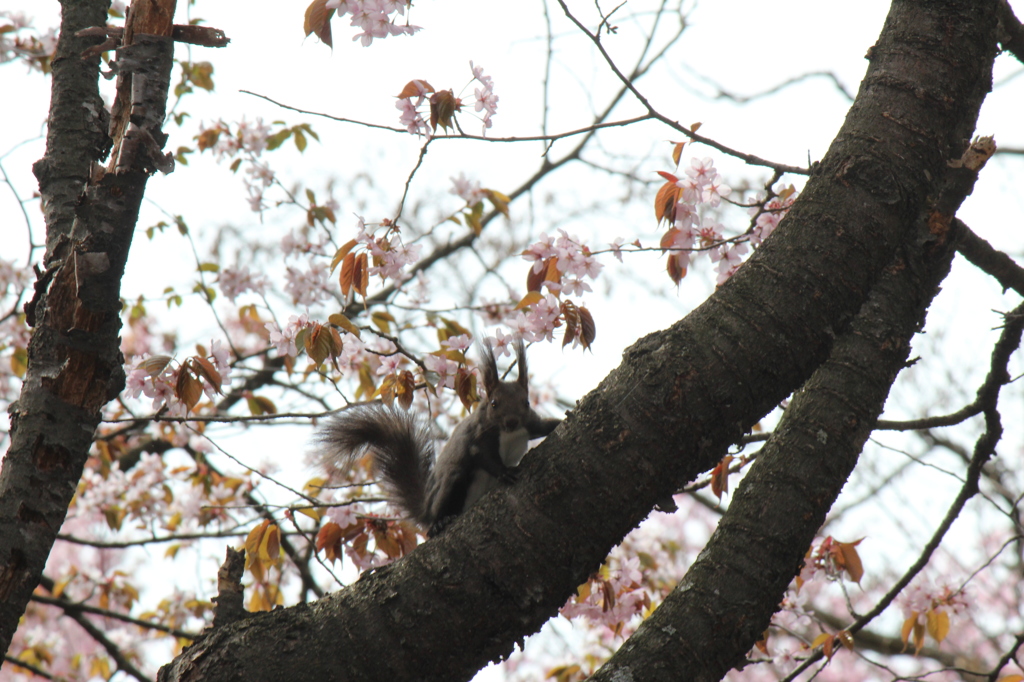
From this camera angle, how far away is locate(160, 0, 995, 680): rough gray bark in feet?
5.96

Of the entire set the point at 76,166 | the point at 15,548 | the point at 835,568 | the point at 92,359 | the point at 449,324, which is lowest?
the point at 835,568

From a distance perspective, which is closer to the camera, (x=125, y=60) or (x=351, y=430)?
(x=125, y=60)

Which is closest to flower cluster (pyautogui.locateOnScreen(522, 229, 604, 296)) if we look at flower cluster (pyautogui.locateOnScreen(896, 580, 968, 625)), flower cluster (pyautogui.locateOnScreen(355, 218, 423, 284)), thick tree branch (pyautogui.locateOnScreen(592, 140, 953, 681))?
flower cluster (pyautogui.locateOnScreen(355, 218, 423, 284))

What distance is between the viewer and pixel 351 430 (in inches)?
138

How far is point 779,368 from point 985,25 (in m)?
1.39

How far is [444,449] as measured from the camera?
3.94 meters

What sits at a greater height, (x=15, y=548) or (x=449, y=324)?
(x=449, y=324)

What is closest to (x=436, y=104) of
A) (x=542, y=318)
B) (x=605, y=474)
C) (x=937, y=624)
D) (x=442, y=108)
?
(x=442, y=108)

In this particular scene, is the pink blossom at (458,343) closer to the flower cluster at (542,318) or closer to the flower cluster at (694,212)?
the flower cluster at (542,318)

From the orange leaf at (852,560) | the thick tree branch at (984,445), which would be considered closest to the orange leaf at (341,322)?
the thick tree branch at (984,445)

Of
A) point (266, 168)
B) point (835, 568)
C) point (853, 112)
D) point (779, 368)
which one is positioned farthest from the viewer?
point (266, 168)

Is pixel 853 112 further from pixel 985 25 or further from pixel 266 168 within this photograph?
pixel 266 168

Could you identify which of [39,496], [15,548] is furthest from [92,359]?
[15,548]

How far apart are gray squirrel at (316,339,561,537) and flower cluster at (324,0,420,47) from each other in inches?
54.5
